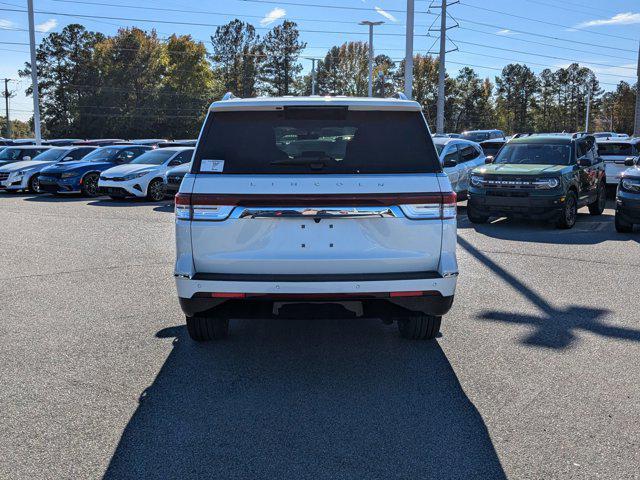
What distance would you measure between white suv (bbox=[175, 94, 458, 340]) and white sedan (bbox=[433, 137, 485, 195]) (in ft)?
35.4

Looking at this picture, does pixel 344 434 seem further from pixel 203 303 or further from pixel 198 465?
pixel 203 303

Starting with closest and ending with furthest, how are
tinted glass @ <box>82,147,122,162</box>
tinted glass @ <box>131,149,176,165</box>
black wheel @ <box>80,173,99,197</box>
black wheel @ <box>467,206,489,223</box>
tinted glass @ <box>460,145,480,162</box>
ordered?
black wheel @ <box>467,206,489,223</box>
tinted glass @ <box>460,145,480,162</box>
tinted glass @ <box>131,149,176,165</box>
black wheel @ <box>80,173,99,197</box>
tinted glass @ <box>82,147,122,162</box>

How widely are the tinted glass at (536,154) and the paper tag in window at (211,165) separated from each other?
10.5 m

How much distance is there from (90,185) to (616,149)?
15654 millimetres

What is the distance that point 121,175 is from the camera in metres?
18.7

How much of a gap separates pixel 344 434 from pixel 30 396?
212 cm

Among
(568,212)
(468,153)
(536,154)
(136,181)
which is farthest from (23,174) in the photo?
(568,212)

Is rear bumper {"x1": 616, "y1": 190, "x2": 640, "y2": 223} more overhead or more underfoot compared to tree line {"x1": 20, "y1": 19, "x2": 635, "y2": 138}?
more underfoot

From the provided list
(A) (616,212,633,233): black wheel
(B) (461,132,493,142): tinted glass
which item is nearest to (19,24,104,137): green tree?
(B) (461,132,493,142): tinted glass

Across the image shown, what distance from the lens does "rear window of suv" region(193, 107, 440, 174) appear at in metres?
4.55

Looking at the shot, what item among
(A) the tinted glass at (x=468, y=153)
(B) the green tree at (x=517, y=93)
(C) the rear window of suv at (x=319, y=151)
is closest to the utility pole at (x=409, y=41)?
(A) the tinted glass at (x=468, y=153)

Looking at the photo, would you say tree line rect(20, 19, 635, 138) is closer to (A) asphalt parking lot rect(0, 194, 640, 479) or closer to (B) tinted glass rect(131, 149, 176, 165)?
(B) tinted glass rect(131, 149, 176, 165)

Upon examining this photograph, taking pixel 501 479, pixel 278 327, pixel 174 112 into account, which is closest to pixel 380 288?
pixel 501 479

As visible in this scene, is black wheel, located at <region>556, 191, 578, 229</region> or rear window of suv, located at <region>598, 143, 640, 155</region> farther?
rear window of suv, located at <region>598, 143, 640, 155</region>
